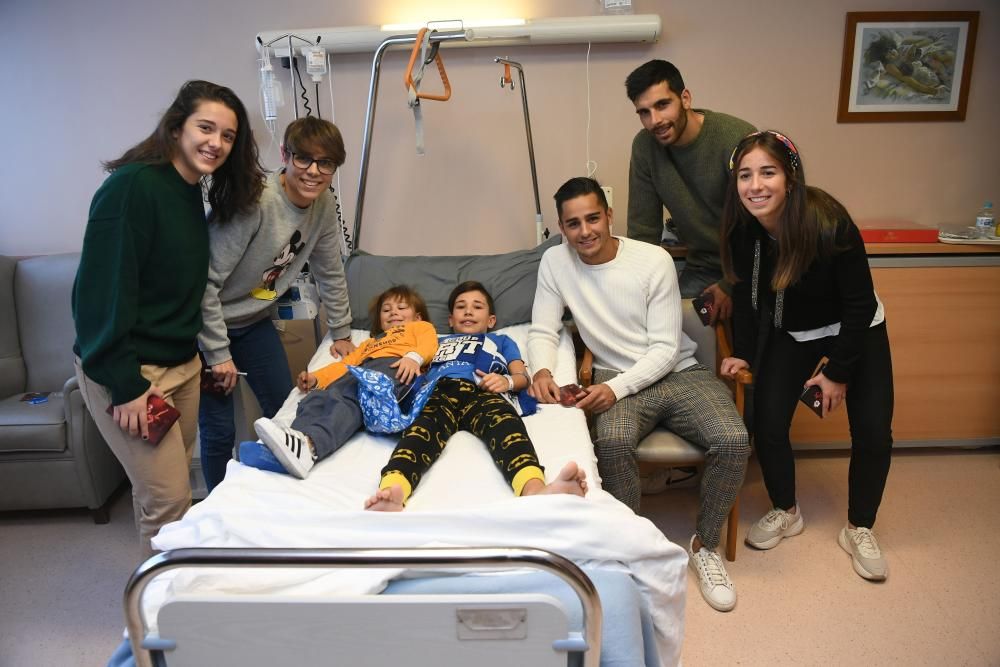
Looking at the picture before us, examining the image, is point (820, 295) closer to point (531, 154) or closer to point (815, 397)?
point (815, 397)

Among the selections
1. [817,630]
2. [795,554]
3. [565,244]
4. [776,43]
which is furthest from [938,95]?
[817,630]

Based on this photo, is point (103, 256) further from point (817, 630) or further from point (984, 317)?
point (984, 317)

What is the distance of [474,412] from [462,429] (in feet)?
0.20

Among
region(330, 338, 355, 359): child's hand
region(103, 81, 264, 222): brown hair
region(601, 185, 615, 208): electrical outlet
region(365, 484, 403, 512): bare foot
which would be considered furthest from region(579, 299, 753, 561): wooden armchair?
region(103, 81, 264, 222): brown hair

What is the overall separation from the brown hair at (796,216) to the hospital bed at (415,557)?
0.75m

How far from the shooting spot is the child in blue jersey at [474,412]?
172 centimetres

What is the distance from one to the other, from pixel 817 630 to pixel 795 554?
1.25 ft

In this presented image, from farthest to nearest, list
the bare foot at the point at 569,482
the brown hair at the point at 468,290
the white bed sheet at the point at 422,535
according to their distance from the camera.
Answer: the brown hair at the point at 468,290, the bare foot at the point at 569,482, the white bed sheet at the point at 422,535

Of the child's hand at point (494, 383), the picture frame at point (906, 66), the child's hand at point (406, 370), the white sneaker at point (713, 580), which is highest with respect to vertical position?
the picture frame at point (906, 66)

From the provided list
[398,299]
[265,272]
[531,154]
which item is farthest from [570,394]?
[531,154]

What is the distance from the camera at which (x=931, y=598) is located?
7.27 ft

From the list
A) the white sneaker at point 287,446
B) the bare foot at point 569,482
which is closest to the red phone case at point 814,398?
the bare foot at point 569,482

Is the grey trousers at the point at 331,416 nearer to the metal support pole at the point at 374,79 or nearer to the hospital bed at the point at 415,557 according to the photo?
the hospital bed at the point at 415,557

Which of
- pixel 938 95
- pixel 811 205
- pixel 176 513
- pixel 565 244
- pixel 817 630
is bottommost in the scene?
pixel 817 630
